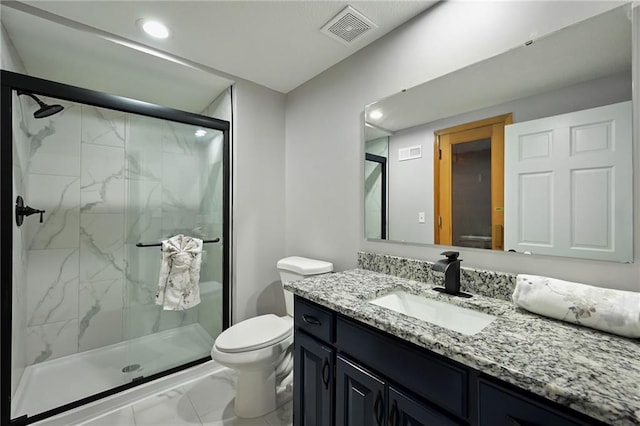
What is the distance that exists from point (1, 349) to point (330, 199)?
1.97m

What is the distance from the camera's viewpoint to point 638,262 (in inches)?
35.9

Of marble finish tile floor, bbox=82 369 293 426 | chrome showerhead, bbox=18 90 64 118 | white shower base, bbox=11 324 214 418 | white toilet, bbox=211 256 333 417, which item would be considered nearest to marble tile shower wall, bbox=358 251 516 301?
white toilet, bbox=211 256 333 417

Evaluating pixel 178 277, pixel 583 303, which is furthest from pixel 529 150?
pixel 178 277

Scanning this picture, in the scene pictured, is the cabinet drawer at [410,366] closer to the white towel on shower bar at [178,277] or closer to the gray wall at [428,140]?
the gray wall at [428,140]

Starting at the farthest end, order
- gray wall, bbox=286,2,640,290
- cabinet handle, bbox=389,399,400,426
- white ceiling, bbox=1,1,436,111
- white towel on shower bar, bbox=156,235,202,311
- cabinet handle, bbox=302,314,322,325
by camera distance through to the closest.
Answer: white towel on shower bar, bbox=156,235,202,311 → white ceiling, bbox=1,1,436,111 → cabinet handle, bbox=302,314,322,325 → gray wall, bbox=286,2,640,290 → cabinet handle, bbox=389,399,400,426

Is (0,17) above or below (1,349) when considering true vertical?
above

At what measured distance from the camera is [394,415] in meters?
0.90

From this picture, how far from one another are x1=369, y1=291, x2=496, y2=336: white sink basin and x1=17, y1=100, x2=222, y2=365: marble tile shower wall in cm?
155

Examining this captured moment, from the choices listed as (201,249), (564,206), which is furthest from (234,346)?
(564,206)

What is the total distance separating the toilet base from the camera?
5.37 ft

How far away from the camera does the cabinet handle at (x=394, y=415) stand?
2.92 feet

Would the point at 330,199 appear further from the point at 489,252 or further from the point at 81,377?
the point at 81,377

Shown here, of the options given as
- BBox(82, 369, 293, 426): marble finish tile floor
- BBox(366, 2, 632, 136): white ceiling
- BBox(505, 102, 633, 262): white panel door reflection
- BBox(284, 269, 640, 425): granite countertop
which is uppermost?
BBox(366, 2, 632, 136): white ceiling

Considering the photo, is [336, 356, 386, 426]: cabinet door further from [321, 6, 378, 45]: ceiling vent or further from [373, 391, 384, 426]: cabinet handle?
[321, 6, 378, 45]: ceiling vent
